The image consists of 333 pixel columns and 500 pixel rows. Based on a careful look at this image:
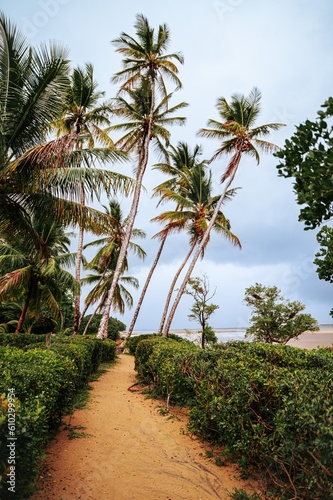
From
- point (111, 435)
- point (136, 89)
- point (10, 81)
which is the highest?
point (136, 89)

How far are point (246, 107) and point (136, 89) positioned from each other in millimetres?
6229

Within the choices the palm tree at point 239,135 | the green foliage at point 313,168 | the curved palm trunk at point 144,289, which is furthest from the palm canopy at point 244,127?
the green foliage at point 313,168

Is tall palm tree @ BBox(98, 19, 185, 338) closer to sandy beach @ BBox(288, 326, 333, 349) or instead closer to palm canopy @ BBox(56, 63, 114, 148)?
palm canopy @ BBox(56, 63, 114, 148)

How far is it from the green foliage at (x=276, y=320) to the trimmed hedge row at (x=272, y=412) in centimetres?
1142

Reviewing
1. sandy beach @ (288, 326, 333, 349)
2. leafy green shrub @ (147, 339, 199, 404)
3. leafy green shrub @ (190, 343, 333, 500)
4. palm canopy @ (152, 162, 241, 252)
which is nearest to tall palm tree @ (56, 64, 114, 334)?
palm canopy @ (152, 162, 241, 252)

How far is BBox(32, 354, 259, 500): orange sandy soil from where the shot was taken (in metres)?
3.32

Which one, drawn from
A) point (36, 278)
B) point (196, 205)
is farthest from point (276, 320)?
point (36, 278)

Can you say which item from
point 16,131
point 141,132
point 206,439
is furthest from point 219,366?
point 141,132

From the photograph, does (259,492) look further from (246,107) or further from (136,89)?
(136,89)

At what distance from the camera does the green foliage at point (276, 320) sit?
1666 centimetres

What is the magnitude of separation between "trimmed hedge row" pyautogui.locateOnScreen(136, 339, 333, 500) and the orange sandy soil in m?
0.38

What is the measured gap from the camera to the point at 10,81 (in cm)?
740

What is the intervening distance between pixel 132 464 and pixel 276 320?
1453 cm

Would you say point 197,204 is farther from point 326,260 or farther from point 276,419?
point 276,419
